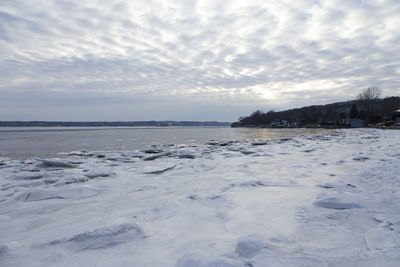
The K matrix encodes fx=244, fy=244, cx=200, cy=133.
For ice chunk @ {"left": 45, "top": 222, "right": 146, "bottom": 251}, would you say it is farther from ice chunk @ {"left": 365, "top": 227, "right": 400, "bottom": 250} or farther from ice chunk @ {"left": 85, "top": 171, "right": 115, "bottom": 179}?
ice chunk @ {"left": 85, "top": 171, "right": 115, "bottom": 179}

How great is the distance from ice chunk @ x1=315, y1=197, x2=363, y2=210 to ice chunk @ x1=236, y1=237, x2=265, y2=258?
1.15m

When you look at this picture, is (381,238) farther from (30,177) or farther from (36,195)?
(30,177)

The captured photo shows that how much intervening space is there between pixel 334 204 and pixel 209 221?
134cm

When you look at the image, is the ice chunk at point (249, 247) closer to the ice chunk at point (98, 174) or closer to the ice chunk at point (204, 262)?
the ice chunk at point (204, 262)

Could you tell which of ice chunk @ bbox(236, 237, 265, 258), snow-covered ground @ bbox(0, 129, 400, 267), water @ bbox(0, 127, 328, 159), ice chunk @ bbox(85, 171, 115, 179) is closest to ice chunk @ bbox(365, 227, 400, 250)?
snow-covered ground @ bbox(0, 129, 400, 267)

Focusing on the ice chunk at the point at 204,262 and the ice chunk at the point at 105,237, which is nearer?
the ice chunk at the point at 204,262

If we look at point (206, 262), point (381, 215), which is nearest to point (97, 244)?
point (206, 262)

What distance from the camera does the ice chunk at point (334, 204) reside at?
247cm

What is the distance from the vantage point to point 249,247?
171cm

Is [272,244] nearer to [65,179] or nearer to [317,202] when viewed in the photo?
[317,202]

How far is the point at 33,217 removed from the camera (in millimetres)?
2596

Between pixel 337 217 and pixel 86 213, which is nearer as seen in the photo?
pixel 337 217

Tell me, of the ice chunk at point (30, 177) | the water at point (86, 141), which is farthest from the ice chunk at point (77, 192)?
the water at point (86, 141)

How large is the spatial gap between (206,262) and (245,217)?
2.98 ft
